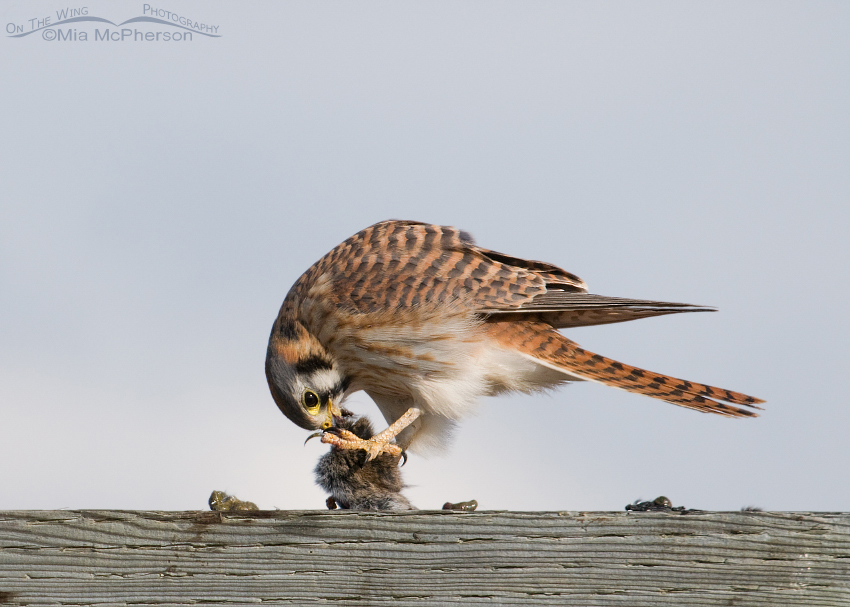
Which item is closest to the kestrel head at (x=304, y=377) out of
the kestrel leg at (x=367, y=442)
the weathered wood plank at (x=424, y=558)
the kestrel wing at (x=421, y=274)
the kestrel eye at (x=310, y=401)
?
the kestrel eye at (x=310, y=401)

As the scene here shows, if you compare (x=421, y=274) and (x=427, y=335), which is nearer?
(x=427, y=335)

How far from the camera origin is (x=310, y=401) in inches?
136

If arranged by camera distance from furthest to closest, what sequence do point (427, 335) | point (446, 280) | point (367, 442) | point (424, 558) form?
point (446, 280), point (427, 335), point (367, 442), point (424, 558)

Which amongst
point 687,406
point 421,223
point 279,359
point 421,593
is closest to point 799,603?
point 421,593

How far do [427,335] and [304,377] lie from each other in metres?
0.55

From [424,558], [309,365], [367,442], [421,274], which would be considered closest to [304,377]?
[309,365]

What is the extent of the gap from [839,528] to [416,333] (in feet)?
6.31

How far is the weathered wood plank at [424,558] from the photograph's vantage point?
173 cm

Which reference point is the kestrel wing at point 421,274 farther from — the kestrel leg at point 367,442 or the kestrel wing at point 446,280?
the kestrel leg at point 367,442

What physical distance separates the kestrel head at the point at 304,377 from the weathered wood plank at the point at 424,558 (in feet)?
5.00

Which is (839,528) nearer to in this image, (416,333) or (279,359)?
(416,333)

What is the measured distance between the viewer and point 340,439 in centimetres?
302

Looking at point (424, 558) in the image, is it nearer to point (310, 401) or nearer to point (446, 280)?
point (310, 401)

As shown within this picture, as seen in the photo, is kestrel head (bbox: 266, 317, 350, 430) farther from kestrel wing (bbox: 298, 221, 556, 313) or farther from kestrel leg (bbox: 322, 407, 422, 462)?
kestrel leg (bbox: 322, 407, 422, 462)
